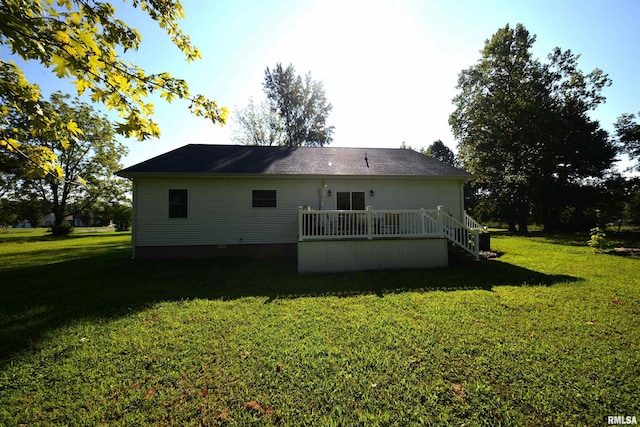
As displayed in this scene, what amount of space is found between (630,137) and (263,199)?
107 feet

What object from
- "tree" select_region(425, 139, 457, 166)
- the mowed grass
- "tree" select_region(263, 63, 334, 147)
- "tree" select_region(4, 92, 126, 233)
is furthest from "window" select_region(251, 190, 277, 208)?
"tree" select_region(425, 139, 457, 166)

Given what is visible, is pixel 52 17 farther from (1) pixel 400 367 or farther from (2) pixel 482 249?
(2) pixel 482 249

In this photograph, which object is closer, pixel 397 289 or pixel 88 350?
pixel 88 350

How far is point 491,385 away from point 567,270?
7.53 metres

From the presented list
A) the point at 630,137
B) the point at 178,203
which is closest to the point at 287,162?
the point at 178,203

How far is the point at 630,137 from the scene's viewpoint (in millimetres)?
22391

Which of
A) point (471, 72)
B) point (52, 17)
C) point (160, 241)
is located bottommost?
point (160, 241)

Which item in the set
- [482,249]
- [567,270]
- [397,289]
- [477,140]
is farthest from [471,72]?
[397,289]

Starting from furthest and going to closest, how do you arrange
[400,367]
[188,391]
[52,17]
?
[400,367] < [188,391] < [52,17]

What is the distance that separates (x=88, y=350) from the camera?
3307 mm

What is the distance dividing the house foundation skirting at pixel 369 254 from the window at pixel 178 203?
216 inches

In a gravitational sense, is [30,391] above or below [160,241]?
below

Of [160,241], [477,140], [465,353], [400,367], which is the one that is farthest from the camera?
[477,140]

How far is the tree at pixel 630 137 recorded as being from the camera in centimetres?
2233
